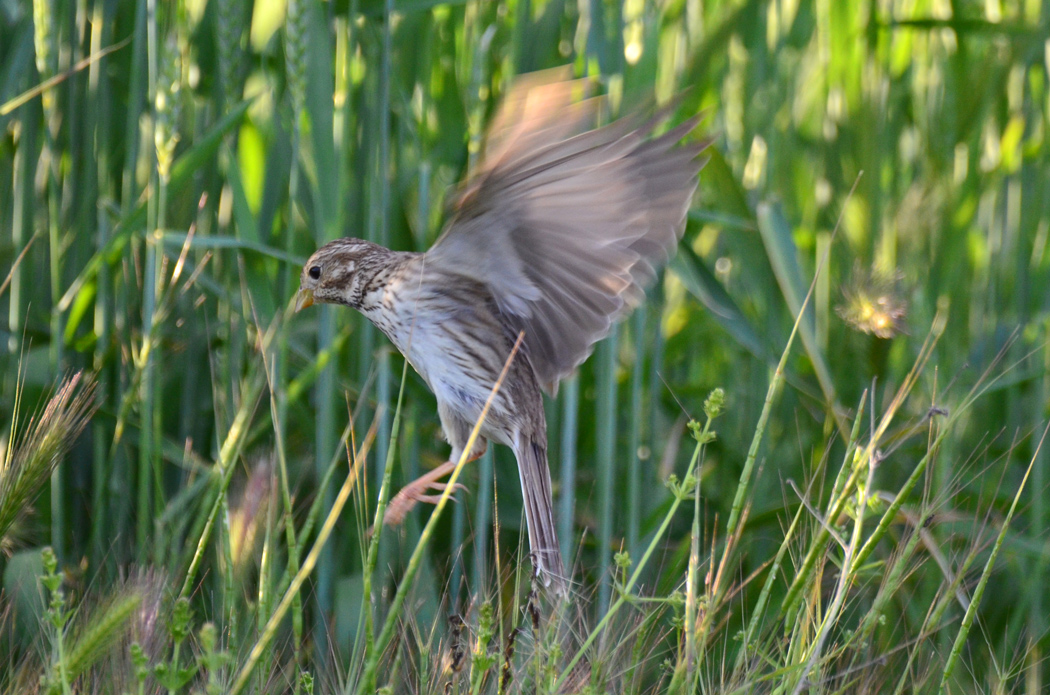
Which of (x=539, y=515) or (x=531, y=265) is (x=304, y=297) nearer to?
(x=531, y=265)

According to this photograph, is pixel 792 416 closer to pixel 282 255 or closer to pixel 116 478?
pixel 282 255

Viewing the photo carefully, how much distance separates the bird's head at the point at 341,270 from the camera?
1812 mm

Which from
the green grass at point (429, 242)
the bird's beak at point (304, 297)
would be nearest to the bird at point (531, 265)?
the bird's beak at point (304, 297)

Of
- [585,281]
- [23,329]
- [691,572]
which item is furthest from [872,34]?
[23,329]

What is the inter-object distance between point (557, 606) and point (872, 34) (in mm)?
2115

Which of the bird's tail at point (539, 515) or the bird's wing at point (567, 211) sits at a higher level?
the bird's wing at point (567, 211)

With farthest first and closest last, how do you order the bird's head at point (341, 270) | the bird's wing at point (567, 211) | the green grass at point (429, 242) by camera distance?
the green grass at point (429, 242), the bird's head at point (341, 270), the bird's wing at point (567, 211)

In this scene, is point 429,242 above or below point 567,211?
below

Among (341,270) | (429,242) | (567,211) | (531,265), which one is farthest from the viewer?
(429,242)

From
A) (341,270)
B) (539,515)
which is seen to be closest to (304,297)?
(341,270)

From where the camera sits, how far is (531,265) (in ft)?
5.41

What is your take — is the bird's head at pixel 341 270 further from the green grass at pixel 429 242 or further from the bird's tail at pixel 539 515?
the bird's tail at pixel 539 515

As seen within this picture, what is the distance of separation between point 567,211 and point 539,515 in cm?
51

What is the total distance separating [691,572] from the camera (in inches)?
47.6
